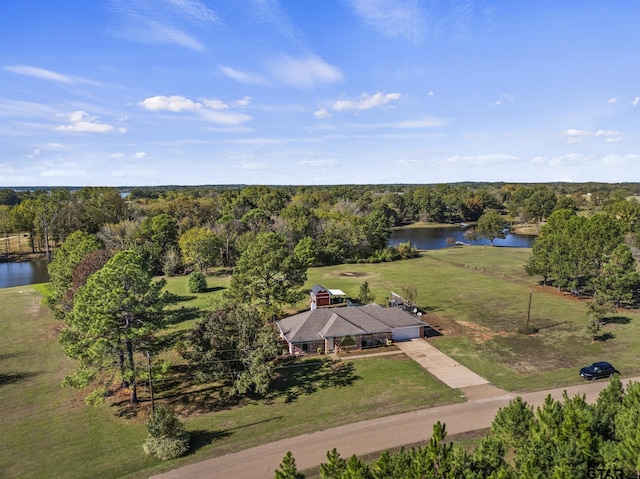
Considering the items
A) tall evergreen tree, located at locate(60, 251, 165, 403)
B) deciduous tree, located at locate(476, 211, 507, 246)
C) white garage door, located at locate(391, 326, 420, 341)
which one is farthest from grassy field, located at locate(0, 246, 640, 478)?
deciduous tree, located at locate(476, 211, 507, 246)

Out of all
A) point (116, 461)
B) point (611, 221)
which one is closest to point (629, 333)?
point (611, 221)

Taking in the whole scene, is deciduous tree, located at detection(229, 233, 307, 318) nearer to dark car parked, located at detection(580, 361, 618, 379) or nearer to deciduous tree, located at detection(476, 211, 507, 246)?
dark car parked, located at detection(580, 361, 618, 379)

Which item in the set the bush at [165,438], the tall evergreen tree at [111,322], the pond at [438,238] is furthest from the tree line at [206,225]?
the bush at [165,438]

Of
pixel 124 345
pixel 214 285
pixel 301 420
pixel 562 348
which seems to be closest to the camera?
pixel 301 420

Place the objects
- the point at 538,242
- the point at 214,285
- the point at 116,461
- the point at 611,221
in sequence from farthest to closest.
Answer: the point at 214,285
the point at 538,242
the point at 611,221
the point at 116,461

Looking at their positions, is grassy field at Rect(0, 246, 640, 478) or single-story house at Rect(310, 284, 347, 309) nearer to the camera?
grassy field at Rect(0, 246, 640, 478)

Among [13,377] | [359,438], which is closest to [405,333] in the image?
[359,438]

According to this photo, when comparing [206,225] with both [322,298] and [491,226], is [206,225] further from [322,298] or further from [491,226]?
[491,226]

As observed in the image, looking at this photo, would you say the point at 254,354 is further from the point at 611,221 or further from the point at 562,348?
the point at 611,221
